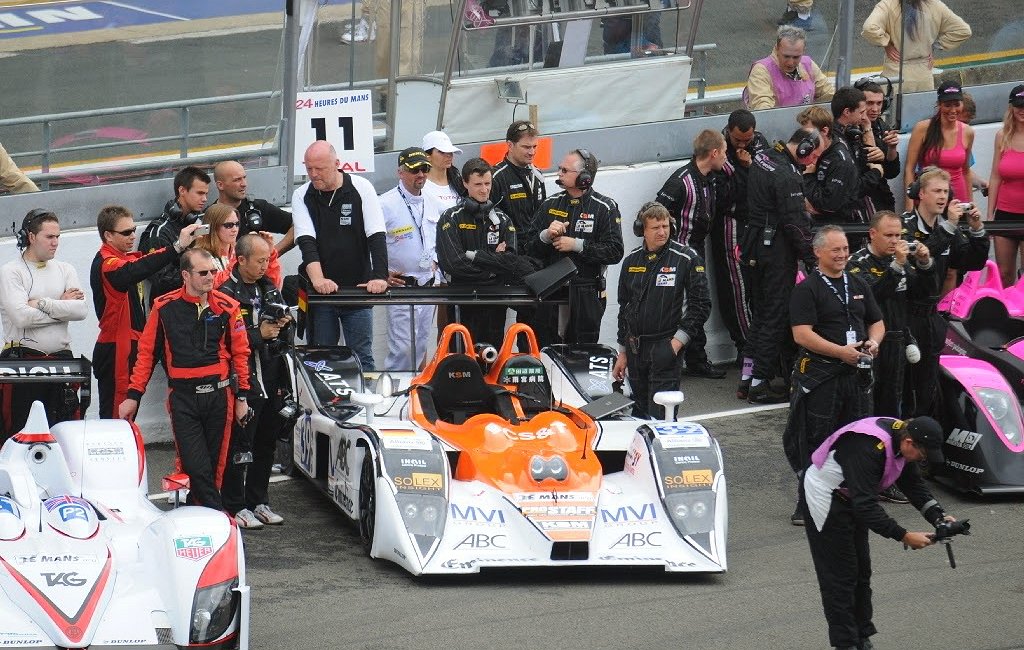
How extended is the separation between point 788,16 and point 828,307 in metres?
5.87

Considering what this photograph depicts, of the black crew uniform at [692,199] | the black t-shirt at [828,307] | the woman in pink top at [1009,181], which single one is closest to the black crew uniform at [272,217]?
the black crew uniform at [692,199]

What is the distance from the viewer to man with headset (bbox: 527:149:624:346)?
11883mm

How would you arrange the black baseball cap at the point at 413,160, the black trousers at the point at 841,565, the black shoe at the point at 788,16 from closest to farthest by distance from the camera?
the black trousers at the point at 841,565 → the black baseball cap at the point at 413,160 → the black shoe at the point at 788,16

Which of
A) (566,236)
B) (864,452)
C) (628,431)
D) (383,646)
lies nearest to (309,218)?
(566,236)

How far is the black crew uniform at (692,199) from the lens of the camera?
43.5 ft

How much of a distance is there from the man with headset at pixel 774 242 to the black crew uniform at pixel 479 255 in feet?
7.17

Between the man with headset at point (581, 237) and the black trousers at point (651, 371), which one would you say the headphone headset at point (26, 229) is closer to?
the man with headset at point (581, 237)

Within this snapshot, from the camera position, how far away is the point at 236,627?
7184mm

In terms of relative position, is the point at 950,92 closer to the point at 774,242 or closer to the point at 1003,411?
the point at 774,242

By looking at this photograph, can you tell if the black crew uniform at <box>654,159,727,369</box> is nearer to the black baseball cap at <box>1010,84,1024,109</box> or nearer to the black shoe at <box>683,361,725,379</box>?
the black shoe at <box>683,361,725,379</box>

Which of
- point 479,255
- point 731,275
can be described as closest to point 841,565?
point 479,255

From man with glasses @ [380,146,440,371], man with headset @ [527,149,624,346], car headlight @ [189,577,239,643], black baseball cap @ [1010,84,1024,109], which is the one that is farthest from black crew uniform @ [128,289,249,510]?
black baseball cap @ [1010,84,1024,109]

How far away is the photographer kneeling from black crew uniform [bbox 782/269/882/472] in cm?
318

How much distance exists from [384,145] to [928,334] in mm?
4871
